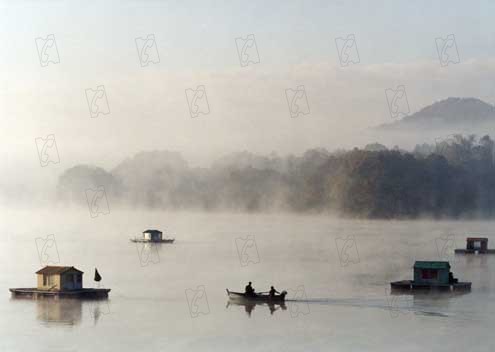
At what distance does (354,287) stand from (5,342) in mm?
6865

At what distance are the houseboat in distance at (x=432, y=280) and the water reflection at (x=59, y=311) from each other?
6149 mm

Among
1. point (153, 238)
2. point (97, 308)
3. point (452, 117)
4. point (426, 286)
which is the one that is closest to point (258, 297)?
point (97, 308)

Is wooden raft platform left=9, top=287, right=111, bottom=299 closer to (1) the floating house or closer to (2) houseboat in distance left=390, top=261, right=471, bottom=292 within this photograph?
(1) the floating house

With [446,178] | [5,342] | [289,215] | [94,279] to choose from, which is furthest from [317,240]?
[5,342]

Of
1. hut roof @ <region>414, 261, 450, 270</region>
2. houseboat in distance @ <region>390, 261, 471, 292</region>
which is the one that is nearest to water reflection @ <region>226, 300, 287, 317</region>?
houseboat in distance @ <region>390, 261, 471, 292</region>

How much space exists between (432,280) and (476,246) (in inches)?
54.2

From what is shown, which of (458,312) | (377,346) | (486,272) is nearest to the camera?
(377,346)

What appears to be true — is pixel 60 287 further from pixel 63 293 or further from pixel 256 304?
pixel 256 304

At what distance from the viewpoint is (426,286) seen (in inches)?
1006

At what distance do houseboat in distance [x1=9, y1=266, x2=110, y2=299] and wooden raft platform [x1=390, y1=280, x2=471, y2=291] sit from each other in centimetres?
570

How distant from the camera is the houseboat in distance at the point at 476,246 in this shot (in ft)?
86.2

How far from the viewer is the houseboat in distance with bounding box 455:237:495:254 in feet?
86.2

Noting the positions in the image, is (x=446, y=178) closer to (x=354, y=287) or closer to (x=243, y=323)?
(x=354, y=287)

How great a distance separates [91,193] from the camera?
89.6 ft
